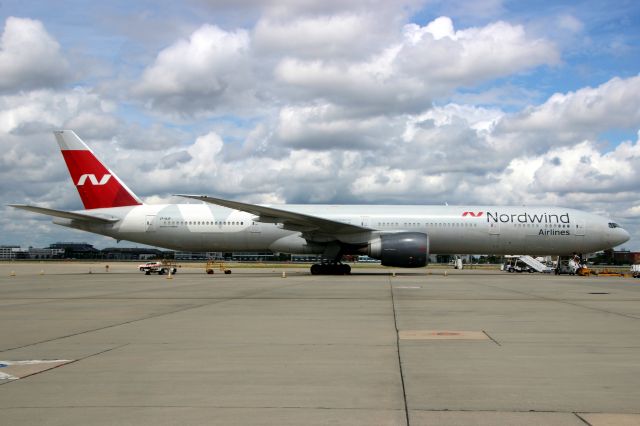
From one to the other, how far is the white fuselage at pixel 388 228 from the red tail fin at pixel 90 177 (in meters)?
0.60

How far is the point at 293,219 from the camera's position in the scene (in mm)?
27281

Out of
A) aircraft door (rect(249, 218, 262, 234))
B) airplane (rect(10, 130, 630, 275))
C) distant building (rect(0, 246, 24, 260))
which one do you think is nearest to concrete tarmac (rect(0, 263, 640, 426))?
airplane (rect(10, 130, 630, 275))

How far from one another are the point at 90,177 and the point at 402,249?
17.2 metres

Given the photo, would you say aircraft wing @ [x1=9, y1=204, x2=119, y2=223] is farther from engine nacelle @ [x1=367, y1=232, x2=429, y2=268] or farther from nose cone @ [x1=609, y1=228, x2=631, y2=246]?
nose cone @ [x1=609, y1=228, x2=631, y2=246]

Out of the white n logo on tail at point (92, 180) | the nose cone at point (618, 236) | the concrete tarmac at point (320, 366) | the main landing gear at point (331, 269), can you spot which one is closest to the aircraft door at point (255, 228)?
the main landing gear at point (331, 269)

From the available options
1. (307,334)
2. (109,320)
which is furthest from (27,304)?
(307,334)

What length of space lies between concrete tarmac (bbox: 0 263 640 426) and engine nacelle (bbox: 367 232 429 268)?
1444cm

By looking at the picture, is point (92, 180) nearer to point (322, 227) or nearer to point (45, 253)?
point (322, 227)

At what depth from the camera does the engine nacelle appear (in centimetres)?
2700

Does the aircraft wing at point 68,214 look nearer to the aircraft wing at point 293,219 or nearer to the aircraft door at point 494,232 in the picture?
the aircraft wing at point 293,219

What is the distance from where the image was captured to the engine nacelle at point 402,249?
27.0m

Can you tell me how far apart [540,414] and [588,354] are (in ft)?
10.0

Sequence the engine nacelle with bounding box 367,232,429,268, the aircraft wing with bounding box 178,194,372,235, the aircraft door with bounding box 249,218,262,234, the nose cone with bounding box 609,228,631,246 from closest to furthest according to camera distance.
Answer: the aircraft wing with bounding box 178,194,372,235
the engine nacelle with bounding box 367,232,429,268
the aircraft door with bounding box 249,218,262,234
the nose cone with bounding box 609,228,631,246

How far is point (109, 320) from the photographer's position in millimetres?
10656
